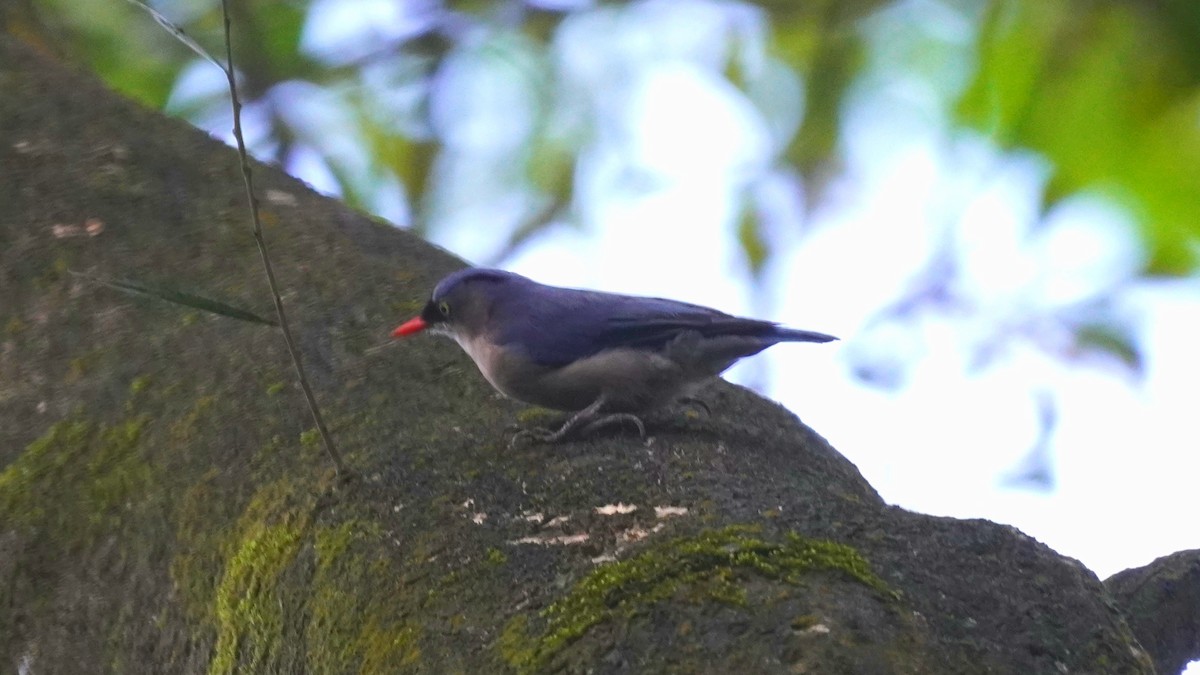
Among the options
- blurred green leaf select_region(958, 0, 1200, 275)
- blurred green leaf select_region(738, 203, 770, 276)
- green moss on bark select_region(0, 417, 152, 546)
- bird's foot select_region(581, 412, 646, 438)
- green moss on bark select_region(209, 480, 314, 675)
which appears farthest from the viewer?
blurred green leaf select_region(738, 203, 770, 276)

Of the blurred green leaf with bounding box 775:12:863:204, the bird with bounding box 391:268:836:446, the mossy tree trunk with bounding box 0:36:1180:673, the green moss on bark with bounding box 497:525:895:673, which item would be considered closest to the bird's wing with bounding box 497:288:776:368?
the bird with bounding box 391:268:836:446

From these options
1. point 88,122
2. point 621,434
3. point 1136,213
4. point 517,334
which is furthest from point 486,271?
point 1136,213

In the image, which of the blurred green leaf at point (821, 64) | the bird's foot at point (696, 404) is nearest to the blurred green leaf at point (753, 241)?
the blurred green leaf at point (821, 64)

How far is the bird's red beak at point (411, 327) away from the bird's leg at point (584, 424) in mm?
332

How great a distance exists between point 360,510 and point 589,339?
1130 mm

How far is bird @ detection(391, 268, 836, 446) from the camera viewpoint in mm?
2449

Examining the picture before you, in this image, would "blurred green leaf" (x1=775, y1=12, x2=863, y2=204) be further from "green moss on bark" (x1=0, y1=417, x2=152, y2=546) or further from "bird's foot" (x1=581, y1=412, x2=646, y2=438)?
"green moss on bark" (x1=0, y1=417, x2=152, y2=546)

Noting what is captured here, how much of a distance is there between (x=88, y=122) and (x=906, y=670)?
235cm

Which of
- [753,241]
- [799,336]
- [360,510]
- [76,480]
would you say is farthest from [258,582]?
[753,241]

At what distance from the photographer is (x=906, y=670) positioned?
1134mm

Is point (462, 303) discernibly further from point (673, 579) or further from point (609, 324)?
point (673, 579)

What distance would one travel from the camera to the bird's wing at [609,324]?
8.69 feet

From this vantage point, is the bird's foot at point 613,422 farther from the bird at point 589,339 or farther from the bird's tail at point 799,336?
the bird's tail at point 799,336

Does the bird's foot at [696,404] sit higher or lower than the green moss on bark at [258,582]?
higher
